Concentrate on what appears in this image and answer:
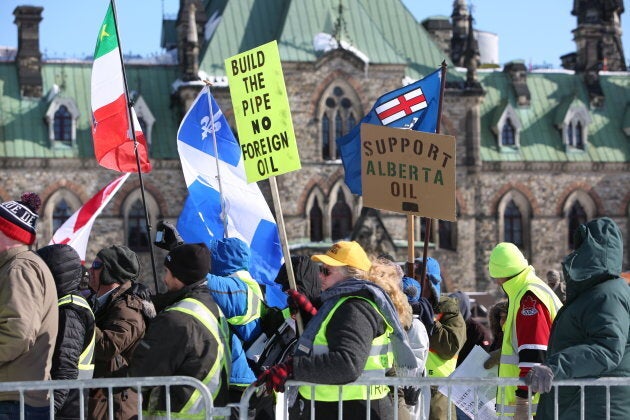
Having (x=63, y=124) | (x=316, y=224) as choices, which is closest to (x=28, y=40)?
(x=63, y=124)

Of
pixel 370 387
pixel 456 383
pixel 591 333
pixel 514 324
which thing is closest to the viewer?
pixel 591 333

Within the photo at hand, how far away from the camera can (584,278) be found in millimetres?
7137

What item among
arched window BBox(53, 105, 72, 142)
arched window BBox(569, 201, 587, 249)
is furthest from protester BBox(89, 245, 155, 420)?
arched window BBox(569, 201, 587, 249)

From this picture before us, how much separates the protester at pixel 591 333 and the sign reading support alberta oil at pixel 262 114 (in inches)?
111

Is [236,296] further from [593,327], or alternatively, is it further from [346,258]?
[593,327]

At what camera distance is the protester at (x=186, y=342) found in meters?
7.21

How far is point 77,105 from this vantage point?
1478 inches

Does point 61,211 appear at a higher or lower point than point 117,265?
higher

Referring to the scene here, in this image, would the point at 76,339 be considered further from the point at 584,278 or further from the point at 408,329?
the point at 584,278

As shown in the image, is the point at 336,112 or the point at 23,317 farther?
the point at 336,112

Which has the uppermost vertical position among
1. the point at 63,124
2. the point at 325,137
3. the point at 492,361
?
the point at 63,124

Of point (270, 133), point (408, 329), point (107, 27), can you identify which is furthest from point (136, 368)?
point (107, 27)

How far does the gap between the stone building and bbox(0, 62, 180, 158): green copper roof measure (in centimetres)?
5

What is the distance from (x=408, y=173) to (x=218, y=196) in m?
4.14
